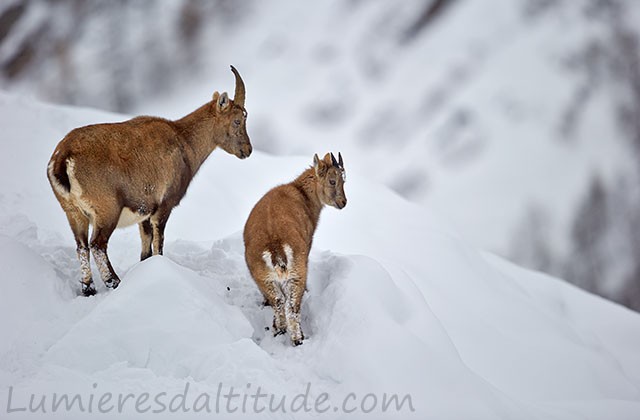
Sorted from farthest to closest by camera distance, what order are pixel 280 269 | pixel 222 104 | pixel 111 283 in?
pixel 222 104
pixel 111 283
pixel 280 269

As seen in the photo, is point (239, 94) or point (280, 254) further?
point (239, 94)

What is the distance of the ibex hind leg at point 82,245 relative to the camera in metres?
6.02

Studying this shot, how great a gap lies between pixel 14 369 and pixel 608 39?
91.5 feet

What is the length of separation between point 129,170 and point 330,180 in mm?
2331

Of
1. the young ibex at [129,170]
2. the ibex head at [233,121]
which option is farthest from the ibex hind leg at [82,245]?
the ibex head at [233,121]

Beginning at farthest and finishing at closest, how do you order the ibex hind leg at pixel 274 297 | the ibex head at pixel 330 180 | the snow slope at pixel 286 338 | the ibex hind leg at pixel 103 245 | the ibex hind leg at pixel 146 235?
the ibex head at pixel 330 180, the ibex hind leg at pixel 146 235, the ibex hind leg at pixel 103 245, the ibex hind leg at pixel 274 297, the snow slope at pixel 286 338

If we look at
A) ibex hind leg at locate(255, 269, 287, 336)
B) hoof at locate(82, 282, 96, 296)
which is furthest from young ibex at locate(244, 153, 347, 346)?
hoof at locate(82, 282, 96, 296)

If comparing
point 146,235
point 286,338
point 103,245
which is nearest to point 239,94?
point 146,235

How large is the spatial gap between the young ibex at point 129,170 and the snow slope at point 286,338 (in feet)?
1.64

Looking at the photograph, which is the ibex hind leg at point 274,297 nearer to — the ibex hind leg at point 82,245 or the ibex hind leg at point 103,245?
the ibex hind leg at point 103,245

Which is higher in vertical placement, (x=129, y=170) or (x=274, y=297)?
(x=129, y=170)

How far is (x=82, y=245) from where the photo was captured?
6.05m

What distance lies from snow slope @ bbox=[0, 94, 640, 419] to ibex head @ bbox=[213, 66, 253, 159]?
1.13 metres

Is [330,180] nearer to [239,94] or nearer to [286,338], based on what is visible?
[239,94]
